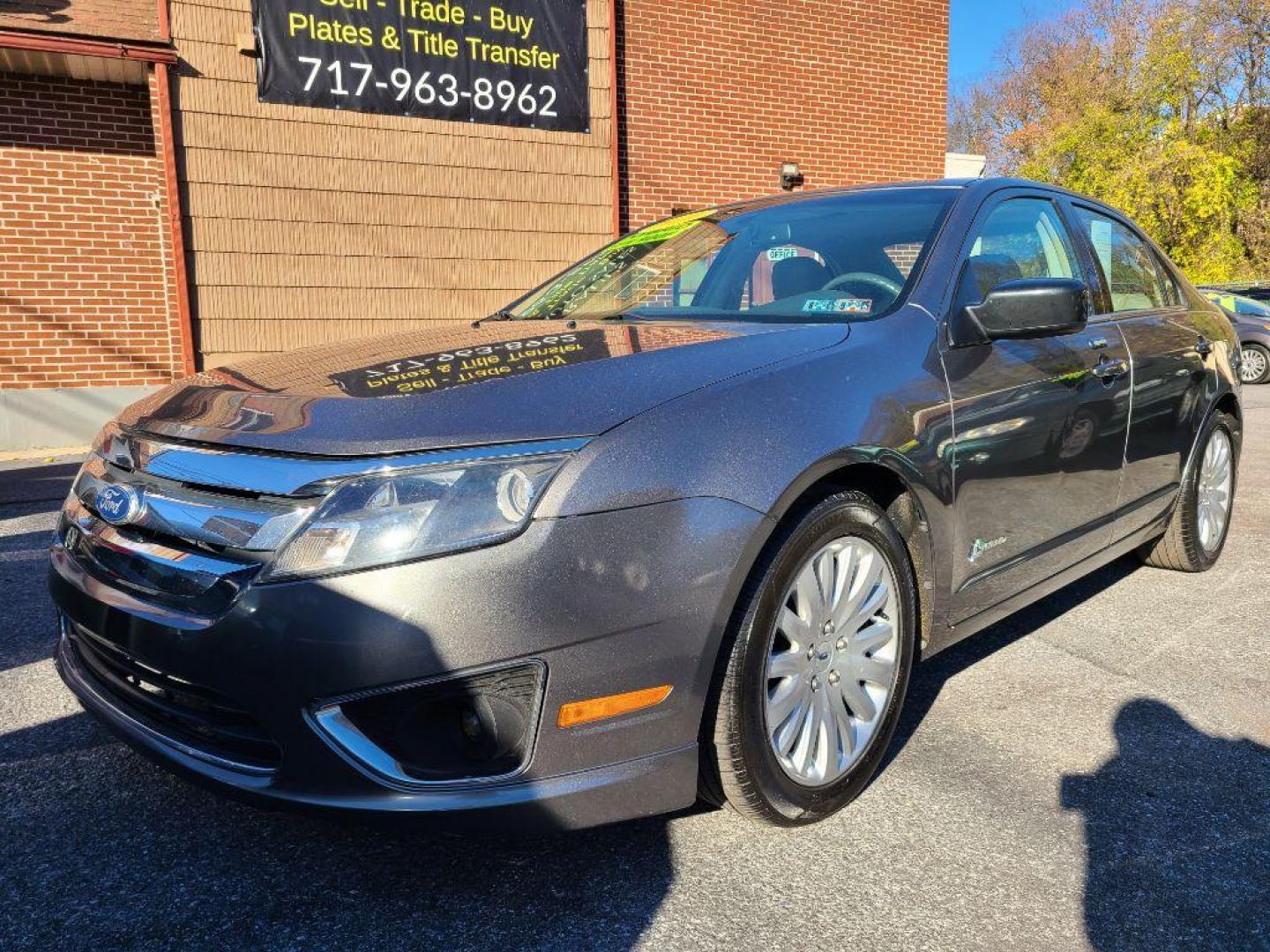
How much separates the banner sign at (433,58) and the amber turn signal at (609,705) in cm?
837

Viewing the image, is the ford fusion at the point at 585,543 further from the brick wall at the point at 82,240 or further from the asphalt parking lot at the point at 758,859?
the brick wall at the point at 82,240

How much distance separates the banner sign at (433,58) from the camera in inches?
346

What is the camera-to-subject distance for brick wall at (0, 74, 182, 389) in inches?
328

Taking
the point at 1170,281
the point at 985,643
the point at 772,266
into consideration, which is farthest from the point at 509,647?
the point at 1170,281

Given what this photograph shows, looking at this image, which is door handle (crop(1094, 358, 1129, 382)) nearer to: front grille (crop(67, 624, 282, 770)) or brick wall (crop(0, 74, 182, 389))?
front grille (crop(67, 624, 282, 770))

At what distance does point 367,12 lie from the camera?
355 inches

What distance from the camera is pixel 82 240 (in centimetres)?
862

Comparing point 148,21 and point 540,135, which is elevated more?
point 148,21

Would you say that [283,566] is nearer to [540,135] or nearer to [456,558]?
[456,558]

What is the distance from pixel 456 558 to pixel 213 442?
0.61m

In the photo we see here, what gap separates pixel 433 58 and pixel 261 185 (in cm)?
200

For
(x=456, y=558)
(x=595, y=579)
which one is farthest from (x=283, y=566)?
(x=595, y=579)

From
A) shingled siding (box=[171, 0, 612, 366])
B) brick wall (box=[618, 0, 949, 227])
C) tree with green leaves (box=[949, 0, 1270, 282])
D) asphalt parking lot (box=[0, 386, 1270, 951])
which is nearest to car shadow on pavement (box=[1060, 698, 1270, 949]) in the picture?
asphalt parking lot (box=[0, 386, 1270, 951])

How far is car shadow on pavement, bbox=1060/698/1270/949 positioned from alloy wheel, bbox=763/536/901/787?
570 millimetres
